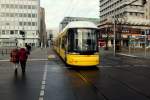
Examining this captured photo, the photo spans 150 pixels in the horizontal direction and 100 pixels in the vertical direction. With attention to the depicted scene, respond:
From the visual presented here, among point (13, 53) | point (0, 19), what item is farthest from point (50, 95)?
point (0, 19)

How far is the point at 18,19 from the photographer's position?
131250 mm

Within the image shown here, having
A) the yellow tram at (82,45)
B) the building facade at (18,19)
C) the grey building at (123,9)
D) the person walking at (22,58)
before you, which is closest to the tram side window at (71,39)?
the yellow tram at (82,45)

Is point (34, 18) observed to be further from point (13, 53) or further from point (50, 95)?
point (50, 95)

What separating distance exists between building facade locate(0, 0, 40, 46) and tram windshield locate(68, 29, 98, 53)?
107 m

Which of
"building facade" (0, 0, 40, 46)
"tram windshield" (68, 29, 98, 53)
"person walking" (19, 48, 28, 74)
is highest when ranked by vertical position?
"building facade" (0, 0, 40, 46)

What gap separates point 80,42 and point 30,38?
11319 centimetres

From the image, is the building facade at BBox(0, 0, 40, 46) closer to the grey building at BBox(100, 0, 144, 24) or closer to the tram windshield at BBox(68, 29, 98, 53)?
the grey building at BBox(100, 0, 144, 24)

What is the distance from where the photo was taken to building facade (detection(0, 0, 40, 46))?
129500mm

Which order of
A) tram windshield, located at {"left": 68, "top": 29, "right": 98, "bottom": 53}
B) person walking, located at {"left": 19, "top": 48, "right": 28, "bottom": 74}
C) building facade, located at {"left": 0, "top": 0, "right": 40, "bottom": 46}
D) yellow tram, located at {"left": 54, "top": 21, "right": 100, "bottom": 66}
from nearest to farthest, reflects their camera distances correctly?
1. person walking, located at {"left": 19, "top": 48, "right": 28, "bottom": 74}
2. yellow tram, located at {"left": 54, "top": 21, "right": 100, "bottom": 66}
3. tram windshield, located at {"left": 68, "top": 29, "right": 98, "bottom": 53}
4. building facade, located at {"left": 0, "top": 0, "right": 40, "bottom": 46}

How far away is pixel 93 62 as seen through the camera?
2116 cm

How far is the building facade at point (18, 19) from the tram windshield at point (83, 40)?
10722cm

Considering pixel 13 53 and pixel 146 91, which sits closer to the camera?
Answer: pixel 146 91

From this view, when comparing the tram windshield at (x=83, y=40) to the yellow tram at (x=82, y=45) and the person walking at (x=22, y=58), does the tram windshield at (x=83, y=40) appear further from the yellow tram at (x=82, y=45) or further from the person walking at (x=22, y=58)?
the person walking at (x=22, y=58)

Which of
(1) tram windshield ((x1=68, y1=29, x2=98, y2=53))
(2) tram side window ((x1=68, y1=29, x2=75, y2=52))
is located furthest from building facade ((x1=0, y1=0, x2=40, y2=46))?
(1) tram windshield ((x1=68, y1=29, x2=98, y2=53))
